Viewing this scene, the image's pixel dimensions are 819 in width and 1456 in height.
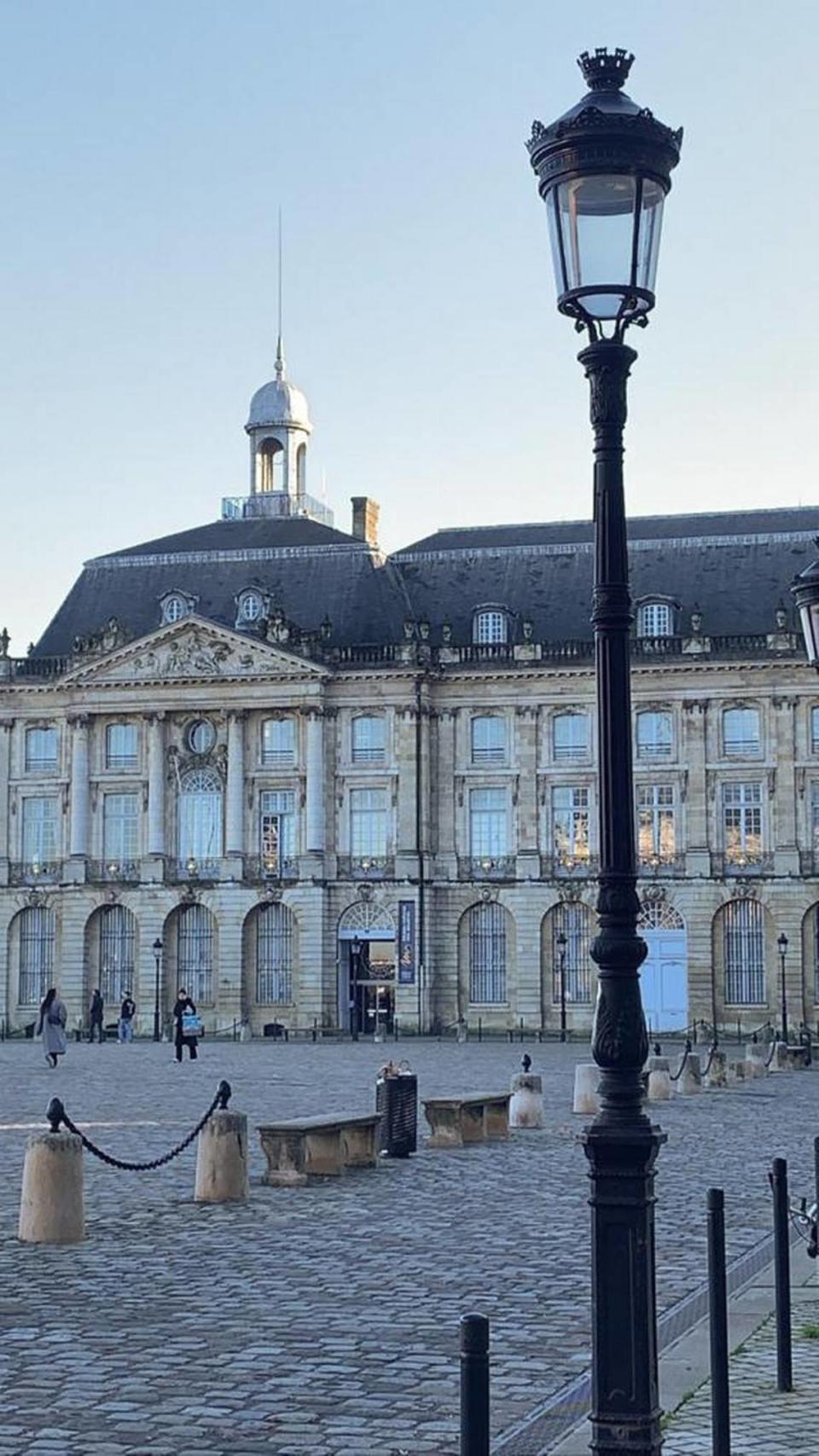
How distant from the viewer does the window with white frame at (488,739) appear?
211 ft

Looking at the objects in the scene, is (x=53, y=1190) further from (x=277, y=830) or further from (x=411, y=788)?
(x=277, y=830)

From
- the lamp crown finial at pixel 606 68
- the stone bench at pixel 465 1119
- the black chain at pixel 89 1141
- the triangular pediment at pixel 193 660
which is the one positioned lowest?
the stone bench at pixel 465 1119

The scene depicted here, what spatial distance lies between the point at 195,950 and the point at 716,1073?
112 ft

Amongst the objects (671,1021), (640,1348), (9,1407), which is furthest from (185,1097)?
(671,1021)

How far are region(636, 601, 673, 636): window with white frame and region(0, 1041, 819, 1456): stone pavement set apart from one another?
39.6 m

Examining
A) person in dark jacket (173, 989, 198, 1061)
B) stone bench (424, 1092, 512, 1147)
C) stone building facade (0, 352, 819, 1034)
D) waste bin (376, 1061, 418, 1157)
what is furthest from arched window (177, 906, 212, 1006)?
waste bin (376, 1061, 418, 1157)

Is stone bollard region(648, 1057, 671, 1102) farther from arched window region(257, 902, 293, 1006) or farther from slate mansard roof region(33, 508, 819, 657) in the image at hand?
arched window region(257, 902, 293, 1006)

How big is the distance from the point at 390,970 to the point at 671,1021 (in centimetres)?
881

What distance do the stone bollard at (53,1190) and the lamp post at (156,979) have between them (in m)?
47.4

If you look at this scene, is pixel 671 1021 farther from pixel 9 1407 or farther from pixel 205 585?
pixel 9 1407

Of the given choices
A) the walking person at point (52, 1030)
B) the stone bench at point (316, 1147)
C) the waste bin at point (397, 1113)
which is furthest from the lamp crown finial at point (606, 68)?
the walking person at point (52, 1030)

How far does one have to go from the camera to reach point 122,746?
219 feet

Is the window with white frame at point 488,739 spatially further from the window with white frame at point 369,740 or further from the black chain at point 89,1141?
the black chain at point 89,1141

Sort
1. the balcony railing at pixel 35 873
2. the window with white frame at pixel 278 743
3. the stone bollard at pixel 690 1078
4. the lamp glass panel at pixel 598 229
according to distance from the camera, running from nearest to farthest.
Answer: the lamp glass panel at pixel 598 229 → the stone bollard at pixel 690 1078 → the window with white frame at pixel 278 743 → the balcony railing at pixel 35 873
